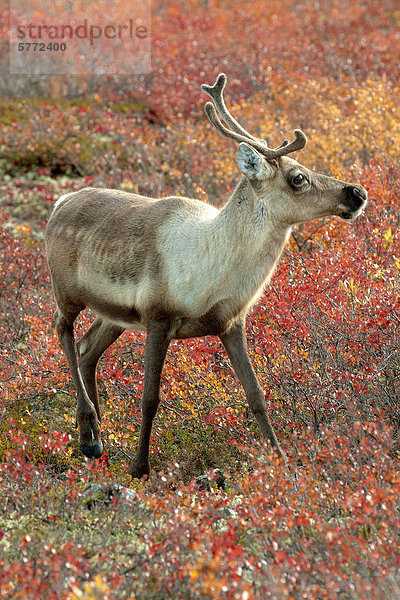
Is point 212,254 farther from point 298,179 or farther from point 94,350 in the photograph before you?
point 94,350

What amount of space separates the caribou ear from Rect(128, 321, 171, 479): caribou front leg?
1.08 metres

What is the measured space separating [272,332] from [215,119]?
1621 mm

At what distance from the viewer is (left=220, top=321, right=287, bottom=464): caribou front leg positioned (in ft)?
17.1

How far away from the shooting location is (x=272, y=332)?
5.97 metres

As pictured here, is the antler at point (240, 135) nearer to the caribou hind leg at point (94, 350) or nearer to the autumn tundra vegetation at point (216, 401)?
the autumn tundra vegetation at point (216, 401)

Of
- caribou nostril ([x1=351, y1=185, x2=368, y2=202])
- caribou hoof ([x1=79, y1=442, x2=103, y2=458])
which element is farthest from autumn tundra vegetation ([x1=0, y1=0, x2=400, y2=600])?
caribou nostril ([x1=351, y1=185, x2=368, y2=202])

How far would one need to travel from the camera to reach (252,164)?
198 inches

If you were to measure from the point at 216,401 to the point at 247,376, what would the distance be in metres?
0.65

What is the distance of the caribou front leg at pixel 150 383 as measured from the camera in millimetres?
5195

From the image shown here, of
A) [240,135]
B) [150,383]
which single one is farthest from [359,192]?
[150,383]

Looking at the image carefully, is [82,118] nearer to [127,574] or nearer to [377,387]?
[377,387]

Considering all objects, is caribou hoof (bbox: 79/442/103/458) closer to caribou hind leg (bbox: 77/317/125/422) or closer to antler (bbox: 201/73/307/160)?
caribou hind leg (bbox: 77/317/125/422)

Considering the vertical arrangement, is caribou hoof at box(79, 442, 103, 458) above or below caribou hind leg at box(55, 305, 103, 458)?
below

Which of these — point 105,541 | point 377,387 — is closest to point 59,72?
point 377,387
